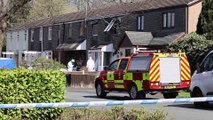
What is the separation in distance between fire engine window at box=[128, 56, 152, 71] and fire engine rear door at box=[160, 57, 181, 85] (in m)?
0.61

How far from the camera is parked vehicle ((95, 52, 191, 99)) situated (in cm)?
2100

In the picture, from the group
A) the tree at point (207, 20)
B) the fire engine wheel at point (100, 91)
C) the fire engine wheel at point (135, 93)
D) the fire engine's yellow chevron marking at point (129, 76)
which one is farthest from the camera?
the tree at point (207, 20)

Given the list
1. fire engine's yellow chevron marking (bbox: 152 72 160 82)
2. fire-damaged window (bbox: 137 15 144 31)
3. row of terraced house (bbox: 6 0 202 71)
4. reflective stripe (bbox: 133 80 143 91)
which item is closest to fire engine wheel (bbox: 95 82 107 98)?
reflective stripe (bbox: 133 80 143 91)

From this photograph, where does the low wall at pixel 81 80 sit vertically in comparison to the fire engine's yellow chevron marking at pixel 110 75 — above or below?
below

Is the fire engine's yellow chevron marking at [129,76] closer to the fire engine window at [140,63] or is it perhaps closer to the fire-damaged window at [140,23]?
Answer: the fire engine window at [140,63]

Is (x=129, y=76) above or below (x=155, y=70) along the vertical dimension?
below

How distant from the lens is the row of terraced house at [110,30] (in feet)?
132

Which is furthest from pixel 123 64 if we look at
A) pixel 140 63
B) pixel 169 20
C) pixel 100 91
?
pixel 169 20

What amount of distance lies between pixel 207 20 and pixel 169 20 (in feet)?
30.5

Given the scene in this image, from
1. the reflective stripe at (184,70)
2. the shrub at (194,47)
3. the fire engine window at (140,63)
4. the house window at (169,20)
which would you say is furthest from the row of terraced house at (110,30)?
the reflective stripe at (184,70)

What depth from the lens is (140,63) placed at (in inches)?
850

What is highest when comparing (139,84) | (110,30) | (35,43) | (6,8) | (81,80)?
(110,30)

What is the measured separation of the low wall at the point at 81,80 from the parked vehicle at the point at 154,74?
35.5 ft

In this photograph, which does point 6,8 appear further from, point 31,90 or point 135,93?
point 135,93
